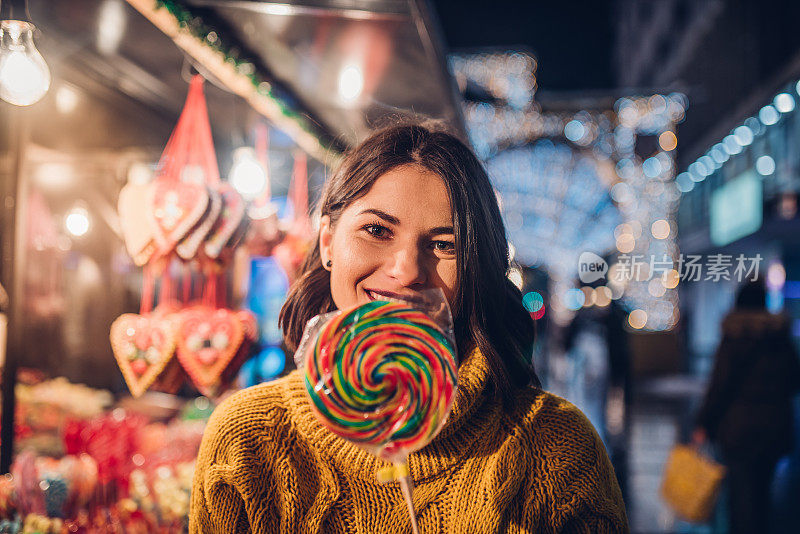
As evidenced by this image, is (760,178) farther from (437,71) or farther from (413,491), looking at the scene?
(413,491)

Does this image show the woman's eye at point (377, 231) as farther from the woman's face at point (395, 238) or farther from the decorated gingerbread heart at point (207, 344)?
the decorated gingerbread heart at point (207, 344)

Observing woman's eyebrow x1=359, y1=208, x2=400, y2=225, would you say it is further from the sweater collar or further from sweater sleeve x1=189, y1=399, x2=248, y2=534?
sweater sleeve x1=189, y1=399, x2=248, y2=534

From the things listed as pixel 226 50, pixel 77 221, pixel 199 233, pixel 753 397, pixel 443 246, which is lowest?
pixel 753 397

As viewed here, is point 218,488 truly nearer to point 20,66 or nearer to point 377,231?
point 377,231

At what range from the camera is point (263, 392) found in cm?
148

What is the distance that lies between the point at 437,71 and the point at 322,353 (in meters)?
2.93

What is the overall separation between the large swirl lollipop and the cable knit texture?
0.54 feet

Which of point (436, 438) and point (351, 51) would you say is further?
point (351, 51)

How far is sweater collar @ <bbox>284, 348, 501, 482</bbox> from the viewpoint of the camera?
4.59 ft

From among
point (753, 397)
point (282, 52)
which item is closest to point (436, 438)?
point (282, 52)

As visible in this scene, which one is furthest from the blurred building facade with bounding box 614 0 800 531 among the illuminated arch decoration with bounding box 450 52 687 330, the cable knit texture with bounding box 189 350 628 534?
the cable knit texture with bounding box 189 350 628 534

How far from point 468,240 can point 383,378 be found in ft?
1.30

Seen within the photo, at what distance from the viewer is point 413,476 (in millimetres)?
1406

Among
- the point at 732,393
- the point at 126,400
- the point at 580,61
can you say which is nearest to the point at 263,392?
the point at 126,400
